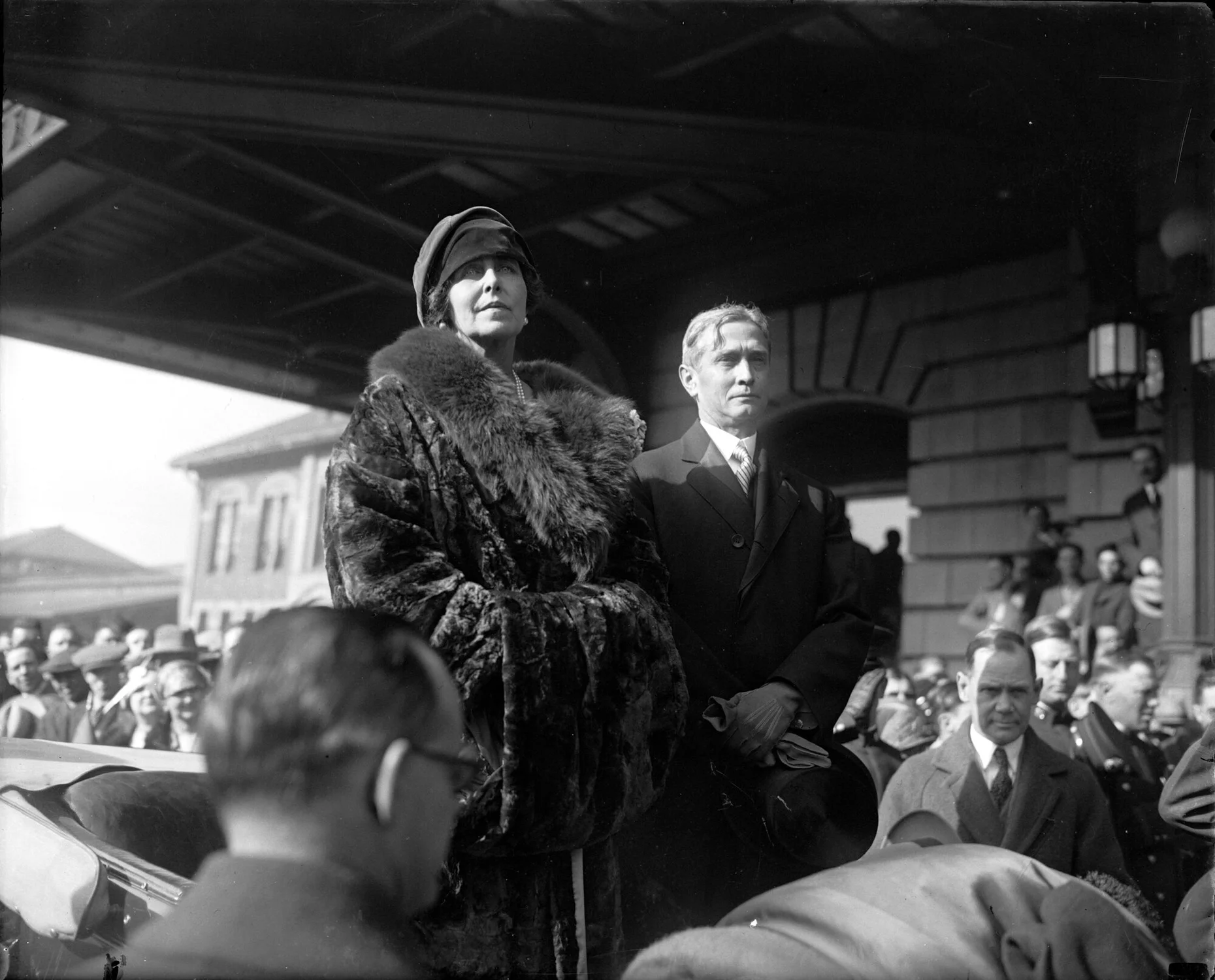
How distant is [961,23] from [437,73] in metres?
1.60

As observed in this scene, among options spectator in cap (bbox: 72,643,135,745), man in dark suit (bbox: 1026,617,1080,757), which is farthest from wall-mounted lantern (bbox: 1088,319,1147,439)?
spectator in cap (bbox: 72,643,135,745)

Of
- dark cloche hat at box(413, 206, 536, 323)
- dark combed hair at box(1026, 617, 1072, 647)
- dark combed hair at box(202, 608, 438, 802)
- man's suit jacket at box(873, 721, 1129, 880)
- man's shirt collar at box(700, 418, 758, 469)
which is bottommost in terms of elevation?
man's suit jacket at box(873, 721, 1129, 880)

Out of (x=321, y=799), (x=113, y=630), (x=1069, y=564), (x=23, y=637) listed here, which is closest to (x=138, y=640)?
(x=113, y=630)

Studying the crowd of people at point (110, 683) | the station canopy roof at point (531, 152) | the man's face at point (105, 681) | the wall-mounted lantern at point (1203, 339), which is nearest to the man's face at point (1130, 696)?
the wall-mounted lantern at point (1203, 339)

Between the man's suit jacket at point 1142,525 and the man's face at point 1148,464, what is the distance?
2.8 inches

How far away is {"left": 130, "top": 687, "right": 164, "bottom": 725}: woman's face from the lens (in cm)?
371

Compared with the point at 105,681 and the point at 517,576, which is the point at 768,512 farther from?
the point at 105,681

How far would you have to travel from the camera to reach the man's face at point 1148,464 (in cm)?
445

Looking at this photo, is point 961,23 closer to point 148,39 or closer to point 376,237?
point 376,237

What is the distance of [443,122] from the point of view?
3604mm

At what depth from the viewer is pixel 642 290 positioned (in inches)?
138

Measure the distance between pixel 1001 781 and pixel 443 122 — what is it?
8.42 feet

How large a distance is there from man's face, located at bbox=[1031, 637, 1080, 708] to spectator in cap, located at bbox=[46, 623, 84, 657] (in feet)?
10.6

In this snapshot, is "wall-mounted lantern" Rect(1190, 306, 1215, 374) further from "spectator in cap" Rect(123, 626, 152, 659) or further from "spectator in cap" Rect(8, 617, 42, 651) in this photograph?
"spectator in cap" Rect(8, 617, 42, 651)
